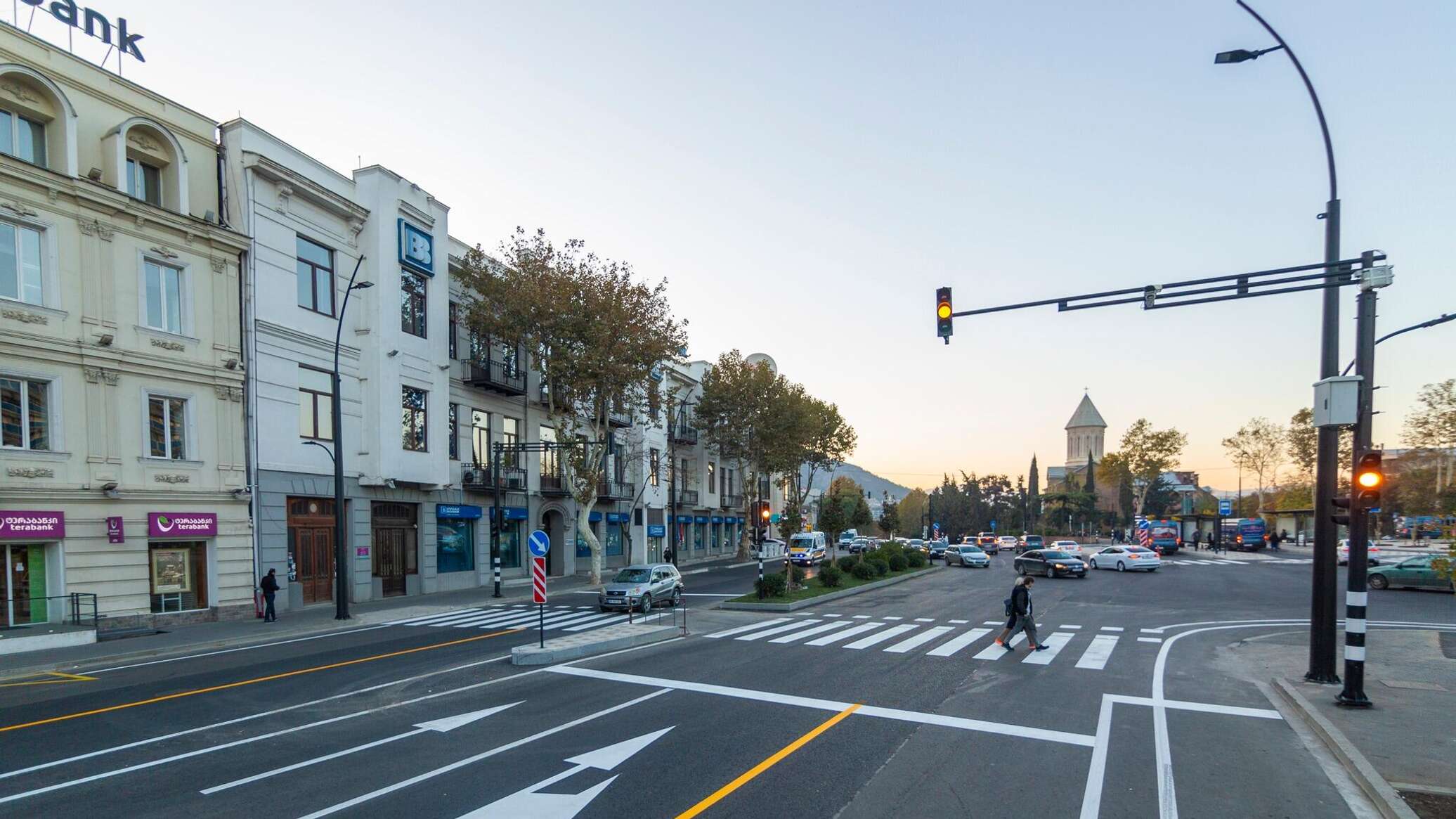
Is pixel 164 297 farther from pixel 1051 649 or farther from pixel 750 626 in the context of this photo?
pixel 1051 649

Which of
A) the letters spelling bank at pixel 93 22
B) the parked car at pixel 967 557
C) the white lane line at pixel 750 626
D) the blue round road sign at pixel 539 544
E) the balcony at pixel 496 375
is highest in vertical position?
the letters spelling bank at pixel 93 22

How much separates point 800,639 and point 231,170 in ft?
74.3

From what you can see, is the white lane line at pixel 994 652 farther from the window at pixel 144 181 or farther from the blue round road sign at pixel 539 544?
the window at pixel 144 181

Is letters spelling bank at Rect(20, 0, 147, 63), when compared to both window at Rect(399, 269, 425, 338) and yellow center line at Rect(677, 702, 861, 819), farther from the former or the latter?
yellow center line at Rect(677, 702, 861, 819)

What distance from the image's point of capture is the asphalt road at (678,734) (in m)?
7.62

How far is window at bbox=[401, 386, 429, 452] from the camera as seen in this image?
30.5 metres

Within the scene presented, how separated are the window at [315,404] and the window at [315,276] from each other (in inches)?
90.9

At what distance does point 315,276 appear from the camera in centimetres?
2767

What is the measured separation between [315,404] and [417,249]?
7.53 m

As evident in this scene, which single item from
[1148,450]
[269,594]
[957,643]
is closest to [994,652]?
[957,643]

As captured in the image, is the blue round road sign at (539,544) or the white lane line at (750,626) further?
the white lane line at (750,626)

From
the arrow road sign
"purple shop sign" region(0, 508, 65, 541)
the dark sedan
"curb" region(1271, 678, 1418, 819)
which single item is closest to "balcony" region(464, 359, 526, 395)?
"purple shop sign" region(0, 508, 65, 541)

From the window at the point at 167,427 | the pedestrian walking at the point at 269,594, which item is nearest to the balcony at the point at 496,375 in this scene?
the window at the point at 167,427

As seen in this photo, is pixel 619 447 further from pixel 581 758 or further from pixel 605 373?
pixel 581 758
